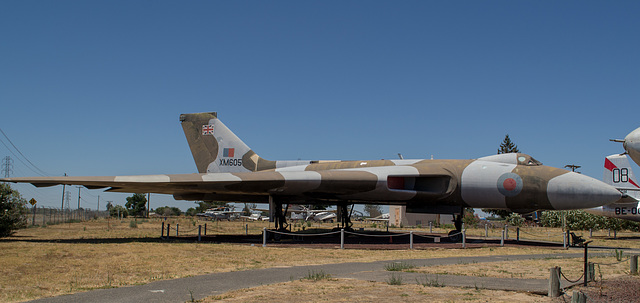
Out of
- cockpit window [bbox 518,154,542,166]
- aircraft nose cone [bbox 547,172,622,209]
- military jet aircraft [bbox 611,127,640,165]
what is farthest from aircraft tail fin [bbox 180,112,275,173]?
military jet aircraft [bbox 611,127,640,165]

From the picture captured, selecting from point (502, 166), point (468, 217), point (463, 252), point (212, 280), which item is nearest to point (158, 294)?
point (212, 280)

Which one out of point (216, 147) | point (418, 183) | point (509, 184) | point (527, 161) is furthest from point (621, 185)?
point (216, 147)

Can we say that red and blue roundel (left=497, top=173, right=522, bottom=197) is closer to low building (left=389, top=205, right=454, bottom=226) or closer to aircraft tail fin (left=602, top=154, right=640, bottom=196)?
aircraft tail fin (left=602, top=154, right=640, bottom=196)

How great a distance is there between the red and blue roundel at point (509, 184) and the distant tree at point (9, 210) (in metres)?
17.6

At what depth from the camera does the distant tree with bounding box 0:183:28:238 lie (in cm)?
1794

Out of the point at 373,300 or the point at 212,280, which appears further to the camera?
the point at 212,280

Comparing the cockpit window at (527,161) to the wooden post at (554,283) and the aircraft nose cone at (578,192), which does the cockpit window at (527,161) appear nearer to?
the aircraft nose cone at (578,192)

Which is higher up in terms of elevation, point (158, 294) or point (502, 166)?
point (502, 166)

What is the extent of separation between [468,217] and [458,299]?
39.5 meters

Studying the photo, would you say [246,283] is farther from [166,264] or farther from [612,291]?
[612,291]

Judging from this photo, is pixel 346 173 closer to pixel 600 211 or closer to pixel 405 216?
pixel 600 211

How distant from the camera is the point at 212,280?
344 inches

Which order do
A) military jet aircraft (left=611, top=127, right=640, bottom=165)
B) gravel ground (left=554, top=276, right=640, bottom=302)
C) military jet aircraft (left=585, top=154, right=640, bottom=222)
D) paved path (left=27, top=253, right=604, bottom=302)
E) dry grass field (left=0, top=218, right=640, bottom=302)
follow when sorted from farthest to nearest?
military jet aircraft (left=585, top=154, right=640, bottom=222)
military jet aircraft (left=611, top=127, right=640, bottom=165)
dry grass field (left=0, top=218, right=640, bottom=302)
paved path (left=27, top=253, right=604, bottom=302)
gravel ground (left=554, top=276, right=640, bottom=302)

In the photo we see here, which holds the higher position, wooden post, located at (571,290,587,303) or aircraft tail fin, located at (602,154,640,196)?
aircraft tail fin, located at (602,154,640,196)
